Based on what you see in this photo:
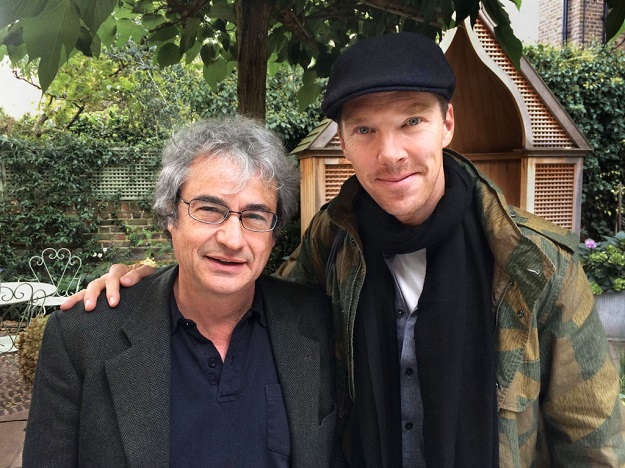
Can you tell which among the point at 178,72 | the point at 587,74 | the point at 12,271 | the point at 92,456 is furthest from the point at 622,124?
the point at 12,271

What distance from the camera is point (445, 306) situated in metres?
1.38

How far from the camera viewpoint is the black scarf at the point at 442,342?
4.42 ft

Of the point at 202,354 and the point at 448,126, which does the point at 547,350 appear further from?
the point at 202,354

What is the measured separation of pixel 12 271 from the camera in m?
7.90

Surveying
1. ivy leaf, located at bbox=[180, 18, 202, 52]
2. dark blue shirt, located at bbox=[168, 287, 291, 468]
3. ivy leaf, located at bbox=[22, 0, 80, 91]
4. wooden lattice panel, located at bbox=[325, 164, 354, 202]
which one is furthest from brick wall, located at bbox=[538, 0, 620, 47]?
ivy leaf, located at bbox=[22, 0, 80, 91]

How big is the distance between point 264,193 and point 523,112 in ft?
13.0

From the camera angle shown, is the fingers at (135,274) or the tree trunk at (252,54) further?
the tree trunk at (252,54)

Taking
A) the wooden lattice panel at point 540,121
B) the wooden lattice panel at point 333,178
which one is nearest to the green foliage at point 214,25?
the wooden lattice panel at point 333,178

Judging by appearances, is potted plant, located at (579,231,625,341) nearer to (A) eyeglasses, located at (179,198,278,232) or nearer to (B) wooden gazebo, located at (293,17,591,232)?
(B) wooden gazebo, located at (293,17,591,232)

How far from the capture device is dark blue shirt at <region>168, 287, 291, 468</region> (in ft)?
4.34

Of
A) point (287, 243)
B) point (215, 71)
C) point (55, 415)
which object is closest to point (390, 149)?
point (55, 415)

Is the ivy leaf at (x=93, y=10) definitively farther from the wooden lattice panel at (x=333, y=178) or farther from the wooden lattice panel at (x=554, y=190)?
the wooden lattice panel at (x=554, y=190)

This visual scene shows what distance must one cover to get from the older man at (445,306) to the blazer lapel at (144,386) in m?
0.14

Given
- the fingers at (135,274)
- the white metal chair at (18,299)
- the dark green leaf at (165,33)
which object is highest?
the dark green leaf at (165,33)
